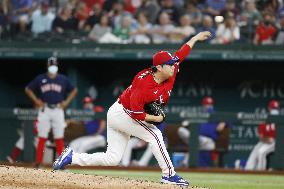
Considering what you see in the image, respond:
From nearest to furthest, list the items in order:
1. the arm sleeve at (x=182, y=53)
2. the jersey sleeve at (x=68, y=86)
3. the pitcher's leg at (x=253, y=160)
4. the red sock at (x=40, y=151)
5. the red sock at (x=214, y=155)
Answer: the arm sleeve at (x=182, y=53) < the red sock at (x=40, y=151) < the jersey sleeve at (x=68, y=86) < the pitcher's leg at (x=253, y=160) < the red sock at (x=214, y=155)

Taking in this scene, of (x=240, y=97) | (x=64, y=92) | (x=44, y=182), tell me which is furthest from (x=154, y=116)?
(x=240, y=97)

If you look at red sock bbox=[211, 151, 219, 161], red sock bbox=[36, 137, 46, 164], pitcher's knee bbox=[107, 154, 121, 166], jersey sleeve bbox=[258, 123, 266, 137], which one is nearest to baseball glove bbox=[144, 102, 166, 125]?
pitcher's knee bbox=[107, 154, 121, 166]

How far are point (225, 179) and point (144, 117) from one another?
165 inches

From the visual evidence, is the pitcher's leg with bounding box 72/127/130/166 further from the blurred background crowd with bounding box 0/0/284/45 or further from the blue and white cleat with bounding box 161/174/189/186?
the blurred background crowd with bounding box 0/0/284/45

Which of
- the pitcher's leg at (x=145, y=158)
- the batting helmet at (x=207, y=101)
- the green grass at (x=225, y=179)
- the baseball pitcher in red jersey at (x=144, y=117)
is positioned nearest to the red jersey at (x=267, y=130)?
the batting helmet at (x=207, y=101)

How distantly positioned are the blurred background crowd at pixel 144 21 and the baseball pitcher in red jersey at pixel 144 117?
7202 mm

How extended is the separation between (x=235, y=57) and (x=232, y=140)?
1.51m

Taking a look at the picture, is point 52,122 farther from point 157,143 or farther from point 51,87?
point 157,143

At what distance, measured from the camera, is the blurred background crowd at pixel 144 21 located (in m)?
16.3

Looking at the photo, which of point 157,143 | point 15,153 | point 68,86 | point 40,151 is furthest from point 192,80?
point 157,143

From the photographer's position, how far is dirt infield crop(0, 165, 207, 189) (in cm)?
820

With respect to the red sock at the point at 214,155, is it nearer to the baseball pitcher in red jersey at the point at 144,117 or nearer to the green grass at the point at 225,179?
the green grass at the point at 225,179

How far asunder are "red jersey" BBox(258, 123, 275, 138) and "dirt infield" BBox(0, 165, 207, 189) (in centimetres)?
686

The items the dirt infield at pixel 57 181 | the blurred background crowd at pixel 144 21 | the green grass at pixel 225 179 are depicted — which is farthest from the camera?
the blurred background crowd at pixel 144 21
